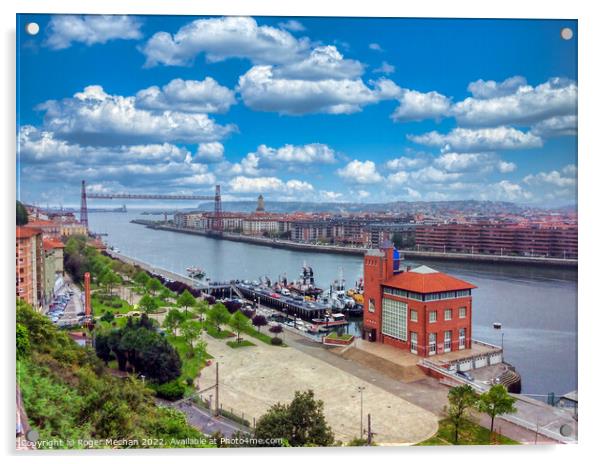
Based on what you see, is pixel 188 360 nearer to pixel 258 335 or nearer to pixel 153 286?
pixel 258 335

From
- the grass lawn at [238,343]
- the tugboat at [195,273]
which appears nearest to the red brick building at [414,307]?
the grass lawn at [238,343]

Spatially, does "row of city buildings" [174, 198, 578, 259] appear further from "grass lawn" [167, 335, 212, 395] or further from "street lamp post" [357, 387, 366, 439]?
"street lamp post" [357, 387, 366, 439]

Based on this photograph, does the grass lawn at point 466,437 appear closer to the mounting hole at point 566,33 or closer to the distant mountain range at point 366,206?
the distant mountain range at point 366,206

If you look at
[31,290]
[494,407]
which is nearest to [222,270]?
[31,290]

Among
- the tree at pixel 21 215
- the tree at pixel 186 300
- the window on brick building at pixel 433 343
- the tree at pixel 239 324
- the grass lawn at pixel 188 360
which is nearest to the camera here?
the tree at pixel 21 215

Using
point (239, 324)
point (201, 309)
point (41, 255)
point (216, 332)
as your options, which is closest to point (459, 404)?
point (239, 324)

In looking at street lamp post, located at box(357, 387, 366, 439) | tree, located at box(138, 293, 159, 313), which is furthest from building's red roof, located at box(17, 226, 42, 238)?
street lamp post, located at box(357, 387, 366, 439)
